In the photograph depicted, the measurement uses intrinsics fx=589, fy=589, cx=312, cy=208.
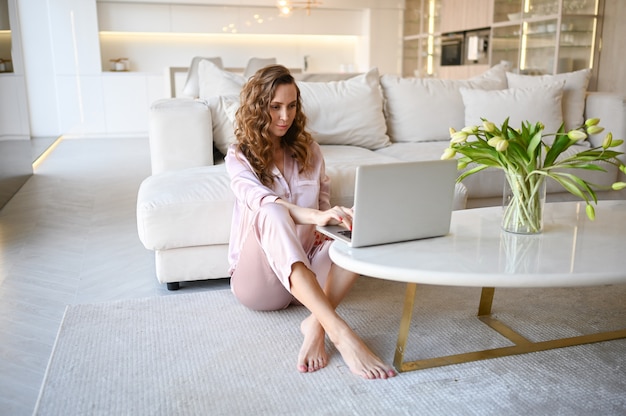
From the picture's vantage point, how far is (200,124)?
277cm

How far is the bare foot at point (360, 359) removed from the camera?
171cm

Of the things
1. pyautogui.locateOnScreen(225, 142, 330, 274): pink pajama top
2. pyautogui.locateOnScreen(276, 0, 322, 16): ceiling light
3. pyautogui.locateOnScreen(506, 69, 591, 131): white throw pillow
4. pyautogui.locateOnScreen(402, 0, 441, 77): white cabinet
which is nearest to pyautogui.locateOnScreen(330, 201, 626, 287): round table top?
pyautogui.locateOnScreen(225, 142, 330, 274): pink pajama top

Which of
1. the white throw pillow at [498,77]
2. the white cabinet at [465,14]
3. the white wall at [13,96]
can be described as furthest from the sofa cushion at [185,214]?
the white cabinet at [465,14]

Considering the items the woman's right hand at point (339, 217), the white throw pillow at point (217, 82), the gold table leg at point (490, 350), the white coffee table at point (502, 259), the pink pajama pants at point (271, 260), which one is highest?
the white throw pillow at point (217, 82)

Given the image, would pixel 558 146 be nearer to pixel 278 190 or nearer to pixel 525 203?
pixel 525 203

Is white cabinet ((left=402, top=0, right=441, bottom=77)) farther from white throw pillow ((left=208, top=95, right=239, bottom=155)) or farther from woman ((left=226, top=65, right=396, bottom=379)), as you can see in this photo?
woman ((left=226, top=65, right=396, bottom=379))

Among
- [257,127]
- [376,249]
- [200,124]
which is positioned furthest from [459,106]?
[376,249]

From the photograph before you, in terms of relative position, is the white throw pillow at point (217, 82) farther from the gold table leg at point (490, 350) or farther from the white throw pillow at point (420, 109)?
the gold table leg at point (490, 350)

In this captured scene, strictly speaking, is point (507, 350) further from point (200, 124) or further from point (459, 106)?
point (459, 106)

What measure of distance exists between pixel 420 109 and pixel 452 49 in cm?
396

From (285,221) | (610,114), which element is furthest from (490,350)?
(610,114)

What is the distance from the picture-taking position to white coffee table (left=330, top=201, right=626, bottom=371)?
4.60 ft

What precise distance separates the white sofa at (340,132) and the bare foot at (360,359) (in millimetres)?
822

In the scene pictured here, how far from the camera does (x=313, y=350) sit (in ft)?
5.92
